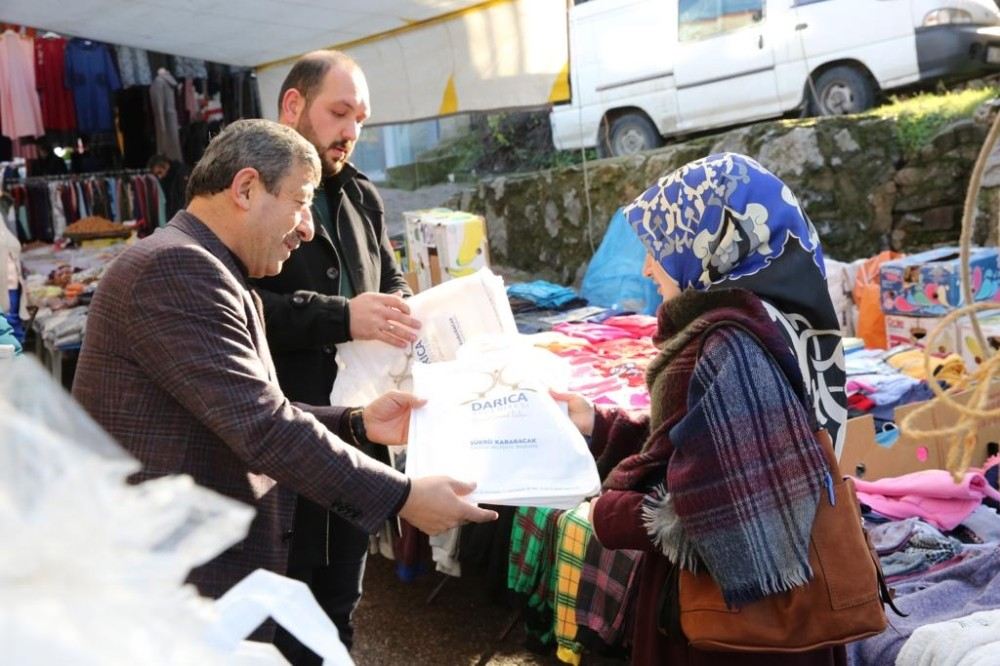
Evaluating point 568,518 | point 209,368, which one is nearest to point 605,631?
point 568,518

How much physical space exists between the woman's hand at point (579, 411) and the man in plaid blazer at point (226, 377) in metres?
0.42

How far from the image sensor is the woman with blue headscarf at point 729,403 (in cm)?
168

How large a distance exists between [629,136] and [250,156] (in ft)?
29.8

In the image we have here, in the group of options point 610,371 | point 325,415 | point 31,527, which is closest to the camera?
point 31,527

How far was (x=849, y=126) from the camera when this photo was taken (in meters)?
8.08

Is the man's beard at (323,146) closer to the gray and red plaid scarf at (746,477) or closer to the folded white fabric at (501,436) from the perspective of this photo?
the folded white fabric at (501,436)

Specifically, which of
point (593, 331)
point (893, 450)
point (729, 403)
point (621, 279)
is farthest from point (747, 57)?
point (729, 403)

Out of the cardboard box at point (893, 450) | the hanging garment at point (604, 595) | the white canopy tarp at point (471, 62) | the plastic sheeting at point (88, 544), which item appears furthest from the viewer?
the white canopy tarp at point (471, 62)

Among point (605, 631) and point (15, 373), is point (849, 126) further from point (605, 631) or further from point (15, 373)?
point (15, 373)

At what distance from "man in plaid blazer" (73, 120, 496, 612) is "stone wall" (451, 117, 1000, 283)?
6081mm

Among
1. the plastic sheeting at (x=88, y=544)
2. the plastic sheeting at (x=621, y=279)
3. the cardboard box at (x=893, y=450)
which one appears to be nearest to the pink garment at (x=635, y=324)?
the plastic sheeting at (x=621, y=279)

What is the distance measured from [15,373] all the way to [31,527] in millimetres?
128

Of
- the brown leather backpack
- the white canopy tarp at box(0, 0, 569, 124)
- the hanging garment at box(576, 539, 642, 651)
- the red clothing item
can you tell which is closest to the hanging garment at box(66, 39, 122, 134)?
the red clothing item

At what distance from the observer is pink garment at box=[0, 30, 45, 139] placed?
793 centimetres
